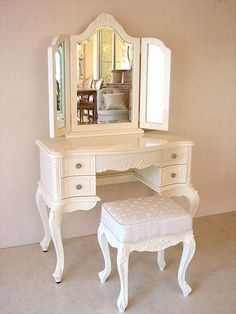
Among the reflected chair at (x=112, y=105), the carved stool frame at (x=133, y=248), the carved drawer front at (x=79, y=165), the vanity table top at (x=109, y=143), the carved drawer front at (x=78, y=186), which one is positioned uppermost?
the reflected chair at (x=112, y=105)

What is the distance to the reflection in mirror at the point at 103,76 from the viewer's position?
2555 mm

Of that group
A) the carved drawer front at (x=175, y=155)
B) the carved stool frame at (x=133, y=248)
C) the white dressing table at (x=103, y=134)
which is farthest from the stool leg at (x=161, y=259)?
the carved drawer front at (x=175, y=155)

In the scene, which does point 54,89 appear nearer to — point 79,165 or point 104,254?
point 79,165

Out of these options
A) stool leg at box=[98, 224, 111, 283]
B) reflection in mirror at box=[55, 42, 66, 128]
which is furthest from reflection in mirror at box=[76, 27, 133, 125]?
stool leg at box=[98, 224, 111, 283]

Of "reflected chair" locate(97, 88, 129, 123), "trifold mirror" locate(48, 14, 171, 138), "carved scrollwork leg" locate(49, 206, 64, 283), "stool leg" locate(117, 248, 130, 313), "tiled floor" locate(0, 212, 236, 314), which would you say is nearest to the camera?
"stool leg" locate(117, 248, 130, 313)

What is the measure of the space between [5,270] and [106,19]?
1.75 metres

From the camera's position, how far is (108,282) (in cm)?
234

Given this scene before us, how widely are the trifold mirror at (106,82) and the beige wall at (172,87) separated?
0.43 feet

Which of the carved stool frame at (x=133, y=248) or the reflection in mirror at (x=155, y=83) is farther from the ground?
the reflection in mirror at (x=155, y=83)

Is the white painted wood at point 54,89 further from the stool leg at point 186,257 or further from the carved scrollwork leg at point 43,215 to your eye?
the stool leg at point 186,257

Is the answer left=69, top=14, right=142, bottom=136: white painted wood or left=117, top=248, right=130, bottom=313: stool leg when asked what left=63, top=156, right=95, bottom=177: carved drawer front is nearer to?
left=69, top=14, right=142, bottom=136: white painted wood

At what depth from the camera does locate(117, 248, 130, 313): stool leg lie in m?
2.00

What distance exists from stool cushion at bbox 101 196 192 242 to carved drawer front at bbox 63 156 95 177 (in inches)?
9.4

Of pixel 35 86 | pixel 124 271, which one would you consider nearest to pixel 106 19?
pixel 35 86
